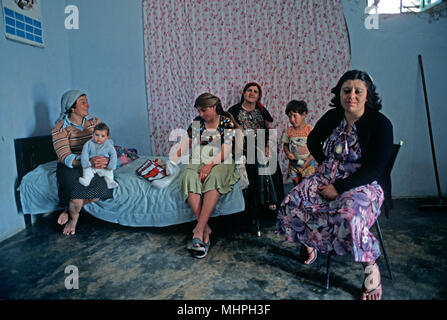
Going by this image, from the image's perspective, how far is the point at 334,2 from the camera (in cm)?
320

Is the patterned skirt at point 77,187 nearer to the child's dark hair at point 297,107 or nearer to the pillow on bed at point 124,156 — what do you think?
the pillow on bed at point 124,156

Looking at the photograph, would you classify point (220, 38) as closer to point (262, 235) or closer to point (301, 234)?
point (262, 235)

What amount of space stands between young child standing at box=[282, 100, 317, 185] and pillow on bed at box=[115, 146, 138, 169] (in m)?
1.59

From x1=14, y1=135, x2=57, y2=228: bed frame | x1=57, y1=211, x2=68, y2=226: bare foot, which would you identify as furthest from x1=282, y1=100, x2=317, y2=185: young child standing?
x1=14, y1=135, x2=57, y2=228: bed frame

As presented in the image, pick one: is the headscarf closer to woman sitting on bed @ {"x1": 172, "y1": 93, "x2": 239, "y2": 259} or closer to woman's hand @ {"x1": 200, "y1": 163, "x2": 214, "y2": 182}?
woman sitting on bed @ {"x1": 172, "y1": 93, "x2": 239, "y2": 259}

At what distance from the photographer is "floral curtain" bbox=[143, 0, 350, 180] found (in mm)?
3238

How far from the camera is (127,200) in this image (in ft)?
8.46

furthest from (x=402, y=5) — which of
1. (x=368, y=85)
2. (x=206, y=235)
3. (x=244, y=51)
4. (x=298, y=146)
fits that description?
(x=206, y=235)

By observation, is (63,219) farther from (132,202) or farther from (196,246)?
(196,246)

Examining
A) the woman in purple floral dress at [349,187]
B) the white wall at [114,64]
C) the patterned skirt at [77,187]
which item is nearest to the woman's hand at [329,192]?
the woman in purple floral dress at [349,187]

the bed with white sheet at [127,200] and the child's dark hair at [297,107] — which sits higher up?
the child's dark hair at [297,107]

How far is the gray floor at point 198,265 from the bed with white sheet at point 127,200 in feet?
0.50

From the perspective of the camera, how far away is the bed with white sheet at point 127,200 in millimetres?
2482
